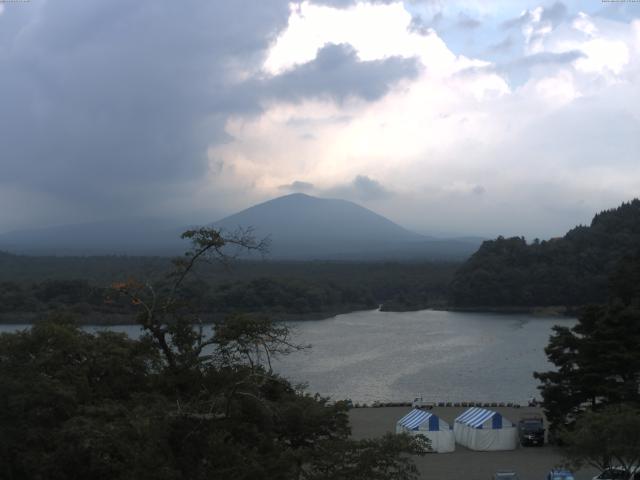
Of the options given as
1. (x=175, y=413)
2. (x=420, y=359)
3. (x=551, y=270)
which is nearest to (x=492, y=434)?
(x=175, y=413)

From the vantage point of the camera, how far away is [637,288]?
13383 millimetres

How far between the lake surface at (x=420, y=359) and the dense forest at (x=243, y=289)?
192cm

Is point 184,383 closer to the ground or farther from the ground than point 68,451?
farther from the ground

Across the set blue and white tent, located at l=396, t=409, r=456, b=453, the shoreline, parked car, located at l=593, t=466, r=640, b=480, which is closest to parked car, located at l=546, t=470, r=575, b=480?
parked car, located at l=593, t=466, r=640, b=480

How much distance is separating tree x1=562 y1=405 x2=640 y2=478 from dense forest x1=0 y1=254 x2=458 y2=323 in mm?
12213

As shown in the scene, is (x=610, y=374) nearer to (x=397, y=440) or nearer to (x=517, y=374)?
(x=397, y=440)

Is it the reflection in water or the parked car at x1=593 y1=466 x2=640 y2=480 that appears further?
the reflection in water

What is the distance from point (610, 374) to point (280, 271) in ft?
134

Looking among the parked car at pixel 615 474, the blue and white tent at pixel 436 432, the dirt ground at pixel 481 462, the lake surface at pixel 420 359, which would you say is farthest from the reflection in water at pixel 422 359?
the parked car at pixel 615 474

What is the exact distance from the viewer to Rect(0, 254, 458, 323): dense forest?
28.5 meters

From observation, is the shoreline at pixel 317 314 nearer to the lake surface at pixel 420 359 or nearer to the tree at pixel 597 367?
the lake surface at pixel 420 359

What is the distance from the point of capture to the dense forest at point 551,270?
3503 cm

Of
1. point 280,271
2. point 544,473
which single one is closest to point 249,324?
point 544,473

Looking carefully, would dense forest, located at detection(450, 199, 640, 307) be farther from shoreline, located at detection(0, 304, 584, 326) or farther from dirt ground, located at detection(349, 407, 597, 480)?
dirt ground, located at detection(349, 407, 597, 480)
